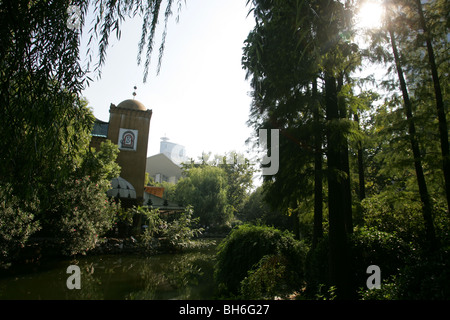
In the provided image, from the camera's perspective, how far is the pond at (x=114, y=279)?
7863 millimetres

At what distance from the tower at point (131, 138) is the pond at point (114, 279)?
26.6 feet

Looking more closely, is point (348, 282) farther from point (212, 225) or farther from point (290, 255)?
point (212, 225)

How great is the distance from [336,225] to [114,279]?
823cm

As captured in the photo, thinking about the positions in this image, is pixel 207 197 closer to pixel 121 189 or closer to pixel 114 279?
pixel 121 189

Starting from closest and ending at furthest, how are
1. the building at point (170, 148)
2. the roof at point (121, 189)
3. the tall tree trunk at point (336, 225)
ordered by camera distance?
the tall tree trunk at point (336, 225) < the roof at point (121, 189) < the building at point (170, 148)

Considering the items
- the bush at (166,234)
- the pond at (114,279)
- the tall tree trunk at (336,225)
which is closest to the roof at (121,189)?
the bush at (166,234)

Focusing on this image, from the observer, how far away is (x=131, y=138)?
21953 millimetres

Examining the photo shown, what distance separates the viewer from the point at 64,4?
8.08ft

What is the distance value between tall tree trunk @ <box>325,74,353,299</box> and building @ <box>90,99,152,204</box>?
17248 mm

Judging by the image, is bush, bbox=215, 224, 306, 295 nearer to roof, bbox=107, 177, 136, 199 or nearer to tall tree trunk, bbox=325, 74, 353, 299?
tall tree trunk, bbox=325, 74, 353, 299

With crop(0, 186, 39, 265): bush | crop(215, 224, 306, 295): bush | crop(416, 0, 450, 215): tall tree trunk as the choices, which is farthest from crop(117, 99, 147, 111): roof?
crop(416, 0, 450, 215): tall tree trunk

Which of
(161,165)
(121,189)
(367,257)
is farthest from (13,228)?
(161,165)

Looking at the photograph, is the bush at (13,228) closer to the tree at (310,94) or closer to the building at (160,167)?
the tree at (310,94)

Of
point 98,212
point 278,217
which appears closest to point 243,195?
point 278,217
